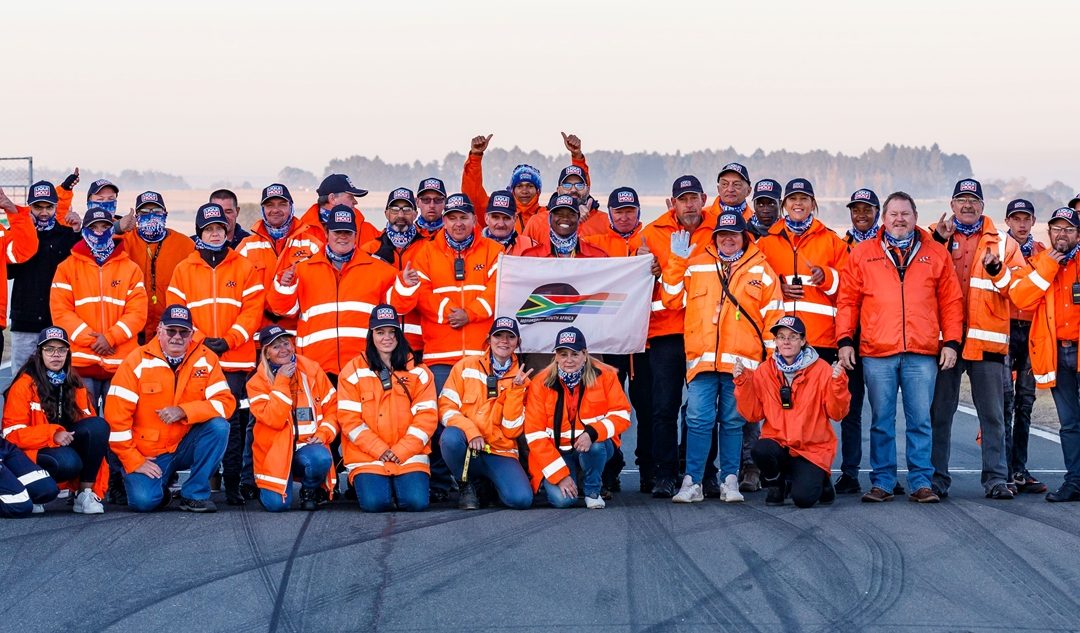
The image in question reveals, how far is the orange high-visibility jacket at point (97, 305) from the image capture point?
10.9 m

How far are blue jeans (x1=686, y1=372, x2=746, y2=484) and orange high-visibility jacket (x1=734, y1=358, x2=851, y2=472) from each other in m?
0.21

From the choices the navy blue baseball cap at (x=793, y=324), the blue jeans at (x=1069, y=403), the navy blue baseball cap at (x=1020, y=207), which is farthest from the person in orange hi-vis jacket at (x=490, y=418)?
the navy blue baseball cap at (x=1020, y=207)

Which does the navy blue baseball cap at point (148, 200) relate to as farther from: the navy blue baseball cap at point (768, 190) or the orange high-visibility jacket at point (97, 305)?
the navy blue baseball cap at point (768, 190)

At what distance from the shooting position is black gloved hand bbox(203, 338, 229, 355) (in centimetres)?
1091

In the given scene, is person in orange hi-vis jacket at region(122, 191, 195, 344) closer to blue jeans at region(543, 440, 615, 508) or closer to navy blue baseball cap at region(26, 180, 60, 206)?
navy blue baseball cap at region(26, 180, 60, 206)

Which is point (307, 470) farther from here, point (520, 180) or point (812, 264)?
point (812, 264)

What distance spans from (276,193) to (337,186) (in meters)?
0.61

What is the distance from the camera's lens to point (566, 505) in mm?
10492

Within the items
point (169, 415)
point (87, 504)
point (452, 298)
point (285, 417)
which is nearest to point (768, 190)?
point (452, 298)

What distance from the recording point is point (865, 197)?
1136cm

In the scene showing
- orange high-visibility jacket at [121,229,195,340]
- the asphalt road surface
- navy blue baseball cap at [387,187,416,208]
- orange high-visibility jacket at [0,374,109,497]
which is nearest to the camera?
the asphalt road surface

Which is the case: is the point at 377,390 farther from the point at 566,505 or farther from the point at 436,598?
the point at 436,598

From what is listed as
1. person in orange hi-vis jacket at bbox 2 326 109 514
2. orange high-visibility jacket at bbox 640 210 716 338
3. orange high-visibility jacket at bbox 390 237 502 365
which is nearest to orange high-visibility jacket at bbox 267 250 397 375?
orange high-visibility jacket at bbox 390 237 502 365

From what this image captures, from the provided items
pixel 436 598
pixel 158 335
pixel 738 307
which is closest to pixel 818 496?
pixel 738 307
